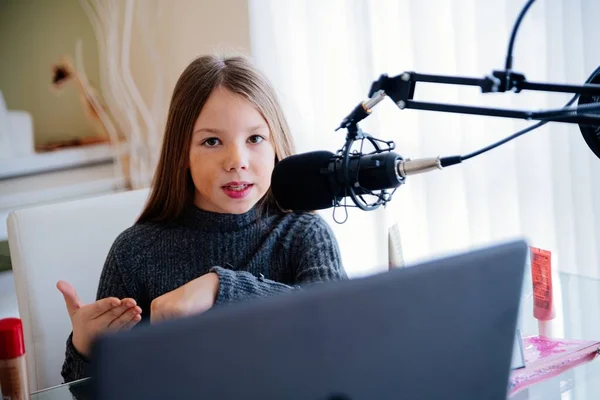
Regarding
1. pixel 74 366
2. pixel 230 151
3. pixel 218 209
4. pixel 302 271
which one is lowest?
pixel 74 366

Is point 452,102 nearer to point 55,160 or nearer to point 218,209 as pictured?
point 218,209

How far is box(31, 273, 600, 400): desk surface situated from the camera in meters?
1.06

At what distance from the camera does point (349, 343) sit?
616mm

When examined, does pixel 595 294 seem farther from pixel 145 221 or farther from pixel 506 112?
pixel 145 221

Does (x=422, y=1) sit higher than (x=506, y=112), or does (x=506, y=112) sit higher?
(x=422, y=1)

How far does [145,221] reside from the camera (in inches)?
62.6

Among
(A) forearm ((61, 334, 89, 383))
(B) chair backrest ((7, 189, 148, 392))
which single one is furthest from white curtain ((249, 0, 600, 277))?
(A) forearm ((61, 334, 89, 383))

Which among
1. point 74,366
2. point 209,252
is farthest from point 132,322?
point 209,252

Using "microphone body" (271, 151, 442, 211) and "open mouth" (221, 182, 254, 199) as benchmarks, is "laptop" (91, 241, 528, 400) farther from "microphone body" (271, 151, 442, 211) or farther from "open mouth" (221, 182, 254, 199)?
"open mouth" (221, 182, 254, 199)

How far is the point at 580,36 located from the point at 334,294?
135 cm

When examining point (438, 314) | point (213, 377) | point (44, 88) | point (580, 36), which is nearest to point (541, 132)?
point (580, 36)

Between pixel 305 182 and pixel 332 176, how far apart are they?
42 mm

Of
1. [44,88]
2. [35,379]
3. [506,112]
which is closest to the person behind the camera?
[506,112]

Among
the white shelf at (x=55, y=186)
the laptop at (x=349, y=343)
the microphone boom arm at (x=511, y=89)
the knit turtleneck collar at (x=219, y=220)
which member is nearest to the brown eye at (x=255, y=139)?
the knit turtleneck collar at (x=219, y=220)
